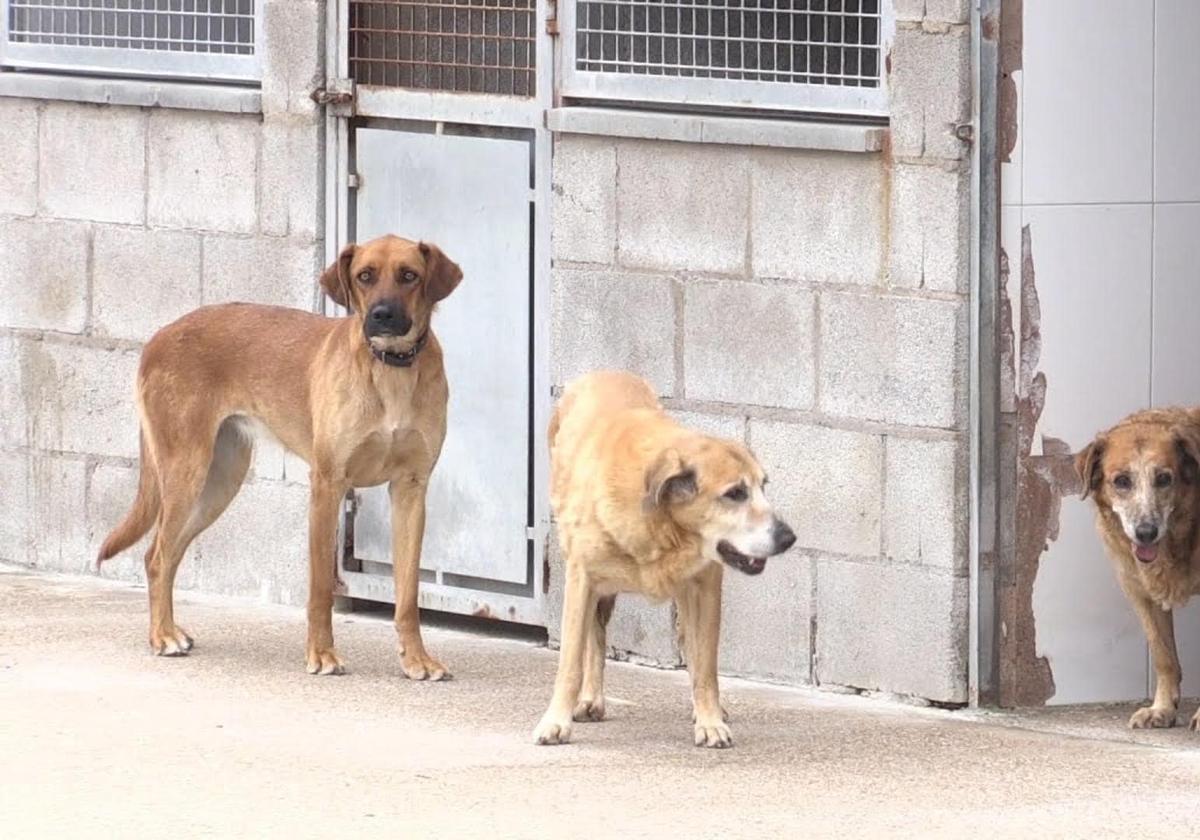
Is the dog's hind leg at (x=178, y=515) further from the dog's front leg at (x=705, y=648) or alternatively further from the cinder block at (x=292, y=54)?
the dog's front leg at (x=705, y=648)

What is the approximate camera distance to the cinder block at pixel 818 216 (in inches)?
345

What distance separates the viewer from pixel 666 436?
784 centimetres

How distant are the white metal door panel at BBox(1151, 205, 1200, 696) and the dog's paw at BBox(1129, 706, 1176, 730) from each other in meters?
1.05

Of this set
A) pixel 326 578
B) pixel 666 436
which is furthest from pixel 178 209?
pixel 666 436

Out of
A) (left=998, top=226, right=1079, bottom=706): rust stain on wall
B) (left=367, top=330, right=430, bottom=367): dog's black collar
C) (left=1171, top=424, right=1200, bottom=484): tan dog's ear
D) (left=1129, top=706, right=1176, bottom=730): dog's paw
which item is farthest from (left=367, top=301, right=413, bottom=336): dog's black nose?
(left=1129, top=706, right=1176, bottom=730): dog's paw

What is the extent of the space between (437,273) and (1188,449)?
100 inches

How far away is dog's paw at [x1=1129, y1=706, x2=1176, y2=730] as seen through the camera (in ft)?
27.8

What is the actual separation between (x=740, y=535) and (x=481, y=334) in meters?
2.65

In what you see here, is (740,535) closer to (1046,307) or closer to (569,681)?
(569,681)

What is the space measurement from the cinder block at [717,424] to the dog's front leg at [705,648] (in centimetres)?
124

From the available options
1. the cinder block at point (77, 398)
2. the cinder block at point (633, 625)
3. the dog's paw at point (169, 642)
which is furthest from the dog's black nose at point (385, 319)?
the cinder block at point (77, 398)

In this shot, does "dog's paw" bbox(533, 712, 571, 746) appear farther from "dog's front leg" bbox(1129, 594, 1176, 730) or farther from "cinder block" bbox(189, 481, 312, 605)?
"cinder block" bbox(189, 481, 312, 605)

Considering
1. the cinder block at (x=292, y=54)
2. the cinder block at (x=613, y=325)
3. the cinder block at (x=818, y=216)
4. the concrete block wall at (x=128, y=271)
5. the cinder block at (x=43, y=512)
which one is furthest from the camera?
the cinder block at (x=43, y=512)

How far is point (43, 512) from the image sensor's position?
11422 mm
